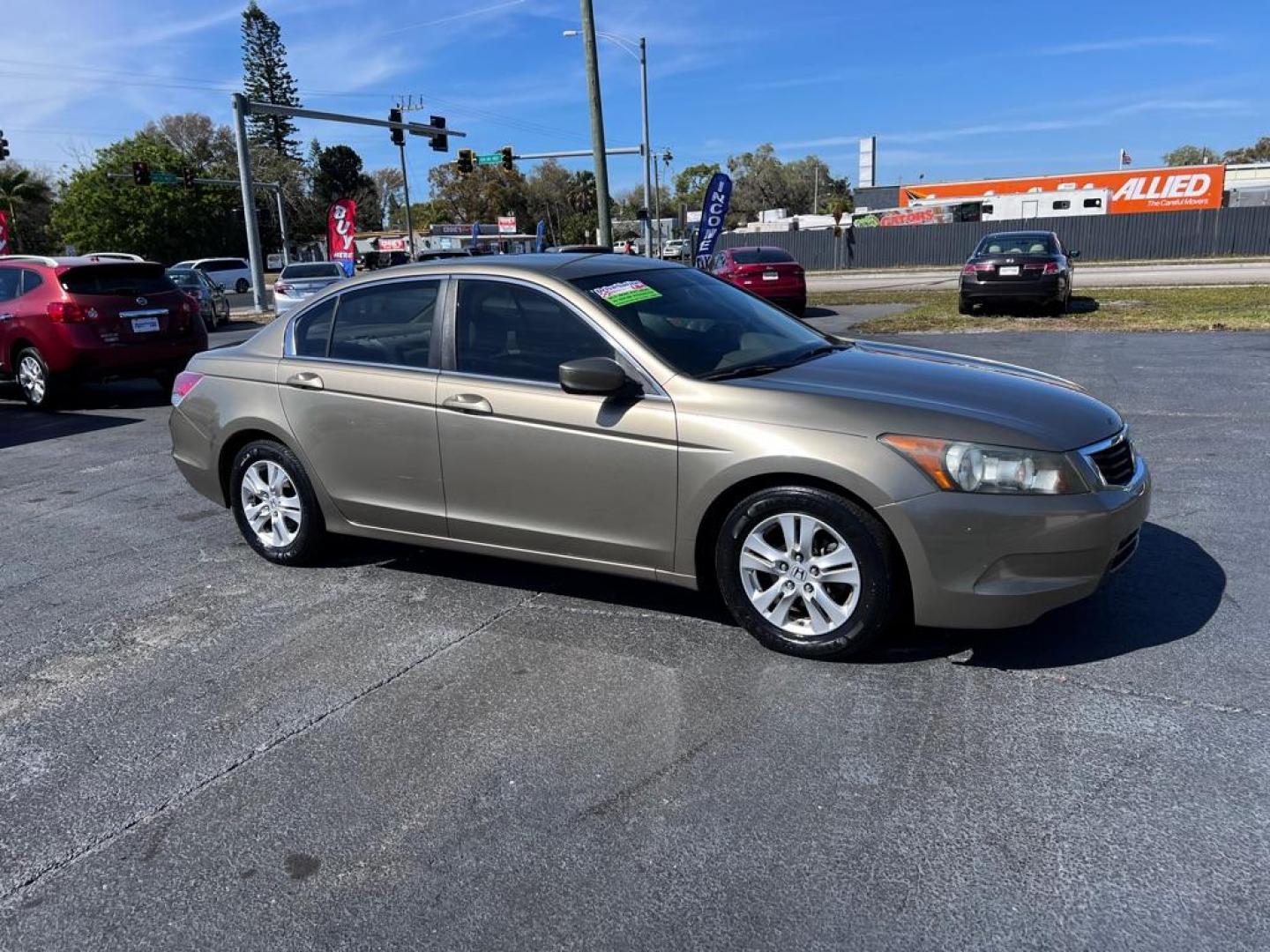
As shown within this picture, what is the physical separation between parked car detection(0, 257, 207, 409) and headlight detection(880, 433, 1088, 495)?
997 centimetres

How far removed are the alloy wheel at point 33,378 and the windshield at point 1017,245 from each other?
15.1 metres

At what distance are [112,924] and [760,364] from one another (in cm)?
311

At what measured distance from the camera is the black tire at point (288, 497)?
512 cm

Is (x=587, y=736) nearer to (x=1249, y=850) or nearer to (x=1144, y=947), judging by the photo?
(x=1144, y=947)

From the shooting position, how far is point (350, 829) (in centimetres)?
293

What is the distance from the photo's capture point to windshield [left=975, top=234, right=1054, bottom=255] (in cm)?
1773

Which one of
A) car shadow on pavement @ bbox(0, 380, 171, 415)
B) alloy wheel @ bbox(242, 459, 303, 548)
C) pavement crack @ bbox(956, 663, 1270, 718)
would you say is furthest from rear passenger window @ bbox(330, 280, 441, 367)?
car shadow on pavement @ bbox(0, 380, 171, 415)

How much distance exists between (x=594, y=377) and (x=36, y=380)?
9.66 meters

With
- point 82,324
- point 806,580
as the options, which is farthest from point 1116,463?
point 82,324

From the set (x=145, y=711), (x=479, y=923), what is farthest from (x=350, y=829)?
(x=145, y=711)

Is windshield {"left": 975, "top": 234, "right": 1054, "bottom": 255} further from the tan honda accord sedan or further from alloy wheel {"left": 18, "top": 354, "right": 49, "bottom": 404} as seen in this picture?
alloy wheel {"left": 18, "top": 354, "right": 49, "bottom": 404}

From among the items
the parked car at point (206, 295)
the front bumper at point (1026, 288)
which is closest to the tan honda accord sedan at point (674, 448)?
the front bumper at point (1026, 288)

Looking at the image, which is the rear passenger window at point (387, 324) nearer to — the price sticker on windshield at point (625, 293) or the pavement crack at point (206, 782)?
the price sticker on windshield at point (625, 293)

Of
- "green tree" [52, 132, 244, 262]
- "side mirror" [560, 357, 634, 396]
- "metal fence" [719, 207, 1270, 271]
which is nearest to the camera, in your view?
"side mirror" [560, 357, 634, 396]
